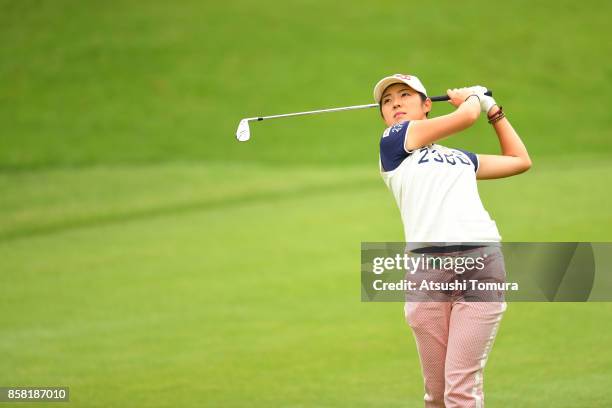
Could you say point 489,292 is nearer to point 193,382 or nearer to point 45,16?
point 193,382

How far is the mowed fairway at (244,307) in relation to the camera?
6.15 m

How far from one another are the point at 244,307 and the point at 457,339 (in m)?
4.29

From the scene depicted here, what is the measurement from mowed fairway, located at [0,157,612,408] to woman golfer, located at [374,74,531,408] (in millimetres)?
1561

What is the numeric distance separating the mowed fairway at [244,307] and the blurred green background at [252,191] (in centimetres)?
3

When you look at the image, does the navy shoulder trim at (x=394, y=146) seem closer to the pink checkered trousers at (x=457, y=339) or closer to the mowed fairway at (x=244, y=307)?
the pink checkered trousers at (x=457, y=339)

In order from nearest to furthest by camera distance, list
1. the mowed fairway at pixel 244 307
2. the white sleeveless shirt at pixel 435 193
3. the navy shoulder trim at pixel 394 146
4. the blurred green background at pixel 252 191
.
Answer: the white sleeveless shirt at pixel 435 193 → the navy shoulder trim at pixel 394 146 → the mowed fairway at pixel 244 307 → the blurred green background at pixel 252 191

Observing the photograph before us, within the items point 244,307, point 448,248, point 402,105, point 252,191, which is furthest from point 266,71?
point 448,248

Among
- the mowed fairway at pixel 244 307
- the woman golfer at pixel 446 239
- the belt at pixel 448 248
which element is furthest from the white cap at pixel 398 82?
the mowed fairway at pixel 244 307

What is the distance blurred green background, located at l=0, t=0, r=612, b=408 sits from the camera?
659cm

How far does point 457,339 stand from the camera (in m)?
4.13

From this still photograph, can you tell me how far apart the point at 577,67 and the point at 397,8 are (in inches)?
222

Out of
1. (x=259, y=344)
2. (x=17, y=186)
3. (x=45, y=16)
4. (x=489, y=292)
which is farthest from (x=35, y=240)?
(x=45, y=16)

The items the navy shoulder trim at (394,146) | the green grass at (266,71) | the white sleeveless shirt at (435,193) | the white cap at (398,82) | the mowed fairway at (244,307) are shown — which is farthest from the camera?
the green grass at (266,71)

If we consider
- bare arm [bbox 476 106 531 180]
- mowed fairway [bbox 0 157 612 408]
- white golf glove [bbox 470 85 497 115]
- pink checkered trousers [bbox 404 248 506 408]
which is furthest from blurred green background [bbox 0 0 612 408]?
white golf glove [bbox 470 85 497 115]
